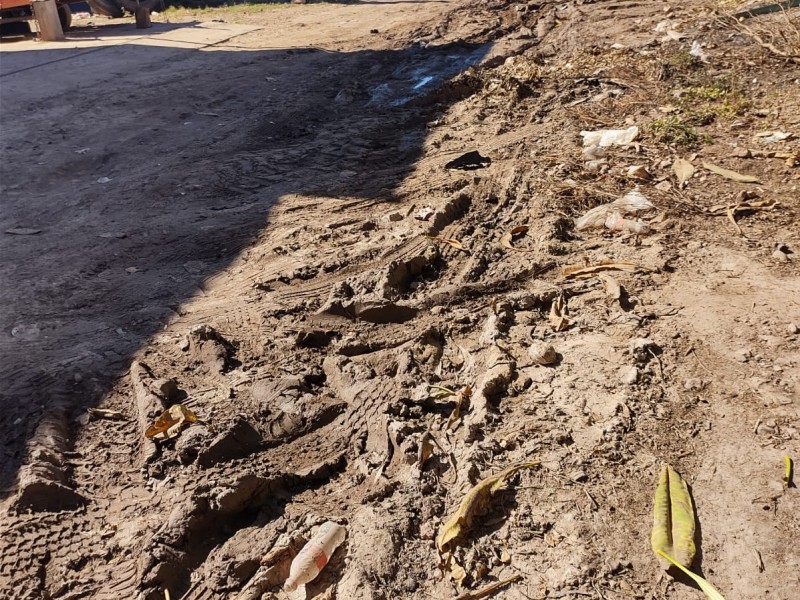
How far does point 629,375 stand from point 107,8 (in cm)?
1586

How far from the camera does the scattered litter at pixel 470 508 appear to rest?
2631mm

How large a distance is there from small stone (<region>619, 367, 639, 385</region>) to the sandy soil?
0.03 m

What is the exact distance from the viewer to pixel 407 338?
153 inches

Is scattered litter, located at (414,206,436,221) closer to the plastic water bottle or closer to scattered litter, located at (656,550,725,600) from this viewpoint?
the plastic water bottle

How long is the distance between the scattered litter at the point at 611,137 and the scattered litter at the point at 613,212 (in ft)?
3.63

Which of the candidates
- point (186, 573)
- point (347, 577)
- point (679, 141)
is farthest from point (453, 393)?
point (679, 141)

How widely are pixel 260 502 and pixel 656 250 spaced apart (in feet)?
9.51

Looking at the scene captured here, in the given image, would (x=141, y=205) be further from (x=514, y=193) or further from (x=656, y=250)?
(x=656, y=250)

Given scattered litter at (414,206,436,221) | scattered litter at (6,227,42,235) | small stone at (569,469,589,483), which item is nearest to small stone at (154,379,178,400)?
small stone at (569,469,589,483)

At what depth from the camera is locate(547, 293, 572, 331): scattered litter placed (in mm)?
3754

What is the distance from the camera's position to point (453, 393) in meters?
3.37

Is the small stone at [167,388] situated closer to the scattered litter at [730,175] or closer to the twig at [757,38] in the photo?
the scattered litter at [730,175]

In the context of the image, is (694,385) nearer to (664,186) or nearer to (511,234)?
(511,234)

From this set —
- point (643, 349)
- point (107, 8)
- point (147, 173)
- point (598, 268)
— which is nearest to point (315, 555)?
point (643, 349)
